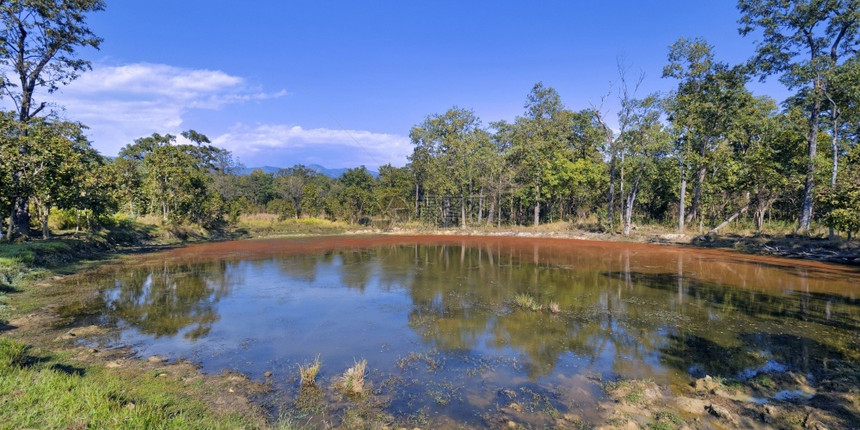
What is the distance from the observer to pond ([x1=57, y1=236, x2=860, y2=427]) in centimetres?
703

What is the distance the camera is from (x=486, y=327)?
1065cm

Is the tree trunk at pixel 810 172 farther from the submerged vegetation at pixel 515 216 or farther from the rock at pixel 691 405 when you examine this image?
the rock at pixel 691 405

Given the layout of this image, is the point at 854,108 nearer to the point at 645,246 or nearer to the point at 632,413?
the point at 645,246

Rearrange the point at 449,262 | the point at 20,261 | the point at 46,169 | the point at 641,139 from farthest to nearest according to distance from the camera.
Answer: the point at 641,139 → the point at 449,262 → the point at 46,169 → the point at 20,261

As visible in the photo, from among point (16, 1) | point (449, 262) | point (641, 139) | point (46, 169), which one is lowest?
point (449, 262)

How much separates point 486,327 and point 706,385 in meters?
5.01

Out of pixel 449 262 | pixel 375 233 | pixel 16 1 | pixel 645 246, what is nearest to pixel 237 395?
pixel 449 262

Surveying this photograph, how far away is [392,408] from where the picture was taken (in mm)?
6270

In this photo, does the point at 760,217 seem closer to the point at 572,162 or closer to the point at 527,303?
the point at 572,162

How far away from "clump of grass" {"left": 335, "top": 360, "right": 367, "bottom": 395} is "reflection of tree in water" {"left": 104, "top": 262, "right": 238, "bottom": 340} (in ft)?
15.9

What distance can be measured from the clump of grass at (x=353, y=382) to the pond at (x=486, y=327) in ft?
0.89

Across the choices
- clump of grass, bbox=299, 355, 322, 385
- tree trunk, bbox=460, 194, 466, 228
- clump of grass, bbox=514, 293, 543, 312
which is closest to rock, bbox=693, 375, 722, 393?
clump of grass, bbox=514, 293, 543, 312

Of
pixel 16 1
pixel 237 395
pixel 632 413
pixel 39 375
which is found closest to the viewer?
pixel 39 375

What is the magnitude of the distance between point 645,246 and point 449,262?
1660 centimetres
